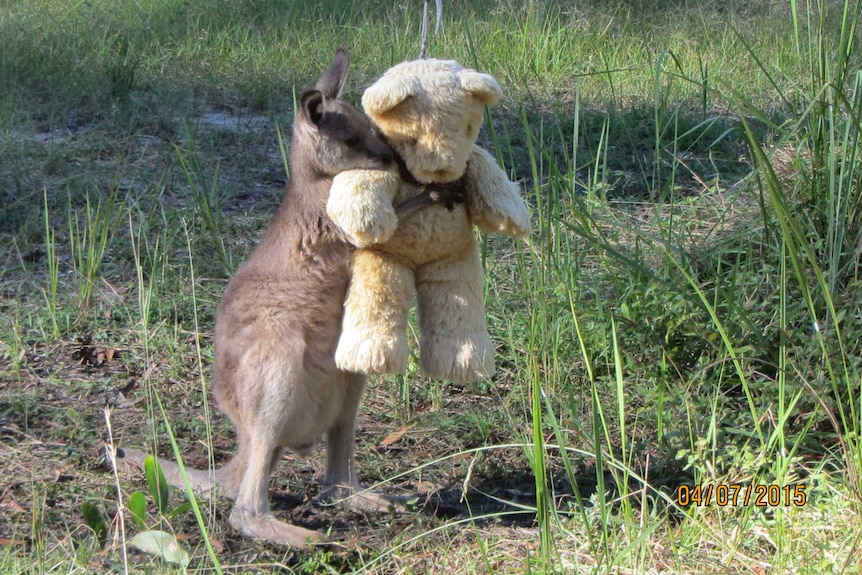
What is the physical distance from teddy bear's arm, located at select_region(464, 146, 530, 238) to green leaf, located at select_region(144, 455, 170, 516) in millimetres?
1192

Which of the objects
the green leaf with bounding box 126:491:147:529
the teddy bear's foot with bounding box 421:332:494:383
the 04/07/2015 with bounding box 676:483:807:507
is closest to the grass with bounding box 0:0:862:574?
the 04/07/2015 with bounding box 676:483:807:507

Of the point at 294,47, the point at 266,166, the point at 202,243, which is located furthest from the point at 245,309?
the point at 294,47

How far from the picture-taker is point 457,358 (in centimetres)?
309

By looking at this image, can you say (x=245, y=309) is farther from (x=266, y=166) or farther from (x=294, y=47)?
(x=294, y=47)

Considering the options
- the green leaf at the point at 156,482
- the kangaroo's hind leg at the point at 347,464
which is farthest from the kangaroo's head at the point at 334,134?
the green leaf at the point at 156,482

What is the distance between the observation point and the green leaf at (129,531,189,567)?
9.48 feet

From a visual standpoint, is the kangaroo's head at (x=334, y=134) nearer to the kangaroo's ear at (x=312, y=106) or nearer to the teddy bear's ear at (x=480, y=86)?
the kangaroo's ear at (x=312, y=106)

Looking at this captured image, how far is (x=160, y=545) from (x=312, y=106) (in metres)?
1.33

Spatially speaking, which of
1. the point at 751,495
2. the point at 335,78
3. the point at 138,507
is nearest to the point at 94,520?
the point at 138,507

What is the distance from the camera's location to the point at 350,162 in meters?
3.03

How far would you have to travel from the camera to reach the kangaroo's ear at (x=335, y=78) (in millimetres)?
3119

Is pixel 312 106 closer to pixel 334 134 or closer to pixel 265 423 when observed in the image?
pixel 334 134

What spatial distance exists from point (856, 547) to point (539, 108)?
4.84 meters

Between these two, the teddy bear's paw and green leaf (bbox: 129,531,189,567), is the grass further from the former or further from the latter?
the teddy bear's paw
